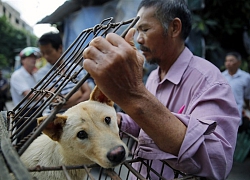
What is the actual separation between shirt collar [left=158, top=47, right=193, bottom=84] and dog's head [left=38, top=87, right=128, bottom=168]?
18.2 inches

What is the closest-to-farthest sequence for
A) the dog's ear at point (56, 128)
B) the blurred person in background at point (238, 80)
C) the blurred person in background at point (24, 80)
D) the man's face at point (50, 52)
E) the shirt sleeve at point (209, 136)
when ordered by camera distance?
the shirt sleeve at point (209, 136) → the dog's ear at point (56, 128) → the man's face at point (50, 52) → the blurred person in background at point (24, 80) → the blurred person in background at point (238, 80)

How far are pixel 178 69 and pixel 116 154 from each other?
796mm

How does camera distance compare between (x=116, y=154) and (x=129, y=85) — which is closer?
(x=129, y=85)

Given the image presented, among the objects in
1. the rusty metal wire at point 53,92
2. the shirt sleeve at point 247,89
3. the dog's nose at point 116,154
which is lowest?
the shirt sleeve at point 247,89

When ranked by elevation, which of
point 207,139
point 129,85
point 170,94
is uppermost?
point 129,85

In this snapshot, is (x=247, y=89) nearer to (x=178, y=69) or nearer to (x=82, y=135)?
(x=178, y=69)

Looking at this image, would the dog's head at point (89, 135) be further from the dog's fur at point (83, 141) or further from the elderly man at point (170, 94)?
the elderly man at point (170, 94)

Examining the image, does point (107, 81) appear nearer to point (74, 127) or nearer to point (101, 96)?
point (74, 127)

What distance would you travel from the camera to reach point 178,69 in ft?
5.74

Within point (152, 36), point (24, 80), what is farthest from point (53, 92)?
point (24, 80)

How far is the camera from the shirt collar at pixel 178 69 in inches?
67.4

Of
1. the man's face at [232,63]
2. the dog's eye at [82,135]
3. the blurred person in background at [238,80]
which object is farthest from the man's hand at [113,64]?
the man's face at [232,63]

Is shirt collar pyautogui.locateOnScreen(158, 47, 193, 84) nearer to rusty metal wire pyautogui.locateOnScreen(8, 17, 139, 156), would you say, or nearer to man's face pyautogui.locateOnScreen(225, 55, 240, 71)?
rusty metal wire pyautogui.locateOnScreen(8, 17, 139, 156)

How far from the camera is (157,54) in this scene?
1.94 metres
